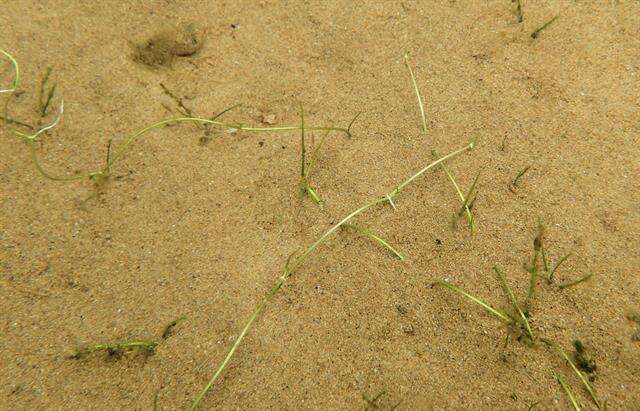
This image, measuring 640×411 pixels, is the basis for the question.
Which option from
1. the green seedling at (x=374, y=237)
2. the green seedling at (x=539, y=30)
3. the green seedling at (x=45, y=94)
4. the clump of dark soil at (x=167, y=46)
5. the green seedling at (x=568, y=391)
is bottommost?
the green seedling at (x=568, y=391)

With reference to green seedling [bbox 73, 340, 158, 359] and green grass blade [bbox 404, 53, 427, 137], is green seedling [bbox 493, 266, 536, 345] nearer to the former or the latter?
green grass blade [bbox 404, 53, 427, 137]

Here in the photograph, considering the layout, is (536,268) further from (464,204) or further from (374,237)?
(374,237)

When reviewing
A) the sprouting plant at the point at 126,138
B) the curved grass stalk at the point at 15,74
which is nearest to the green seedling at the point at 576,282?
the sprouting plant at the point at 126,138

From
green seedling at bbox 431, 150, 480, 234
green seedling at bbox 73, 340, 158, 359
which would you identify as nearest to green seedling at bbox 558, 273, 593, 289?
green seedling at bbox 431, 150, 480, 234

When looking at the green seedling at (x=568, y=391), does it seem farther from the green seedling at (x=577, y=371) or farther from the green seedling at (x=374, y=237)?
the green seedling at (x=374, y=237)

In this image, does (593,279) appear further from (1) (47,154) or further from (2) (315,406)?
(1) (47,154)

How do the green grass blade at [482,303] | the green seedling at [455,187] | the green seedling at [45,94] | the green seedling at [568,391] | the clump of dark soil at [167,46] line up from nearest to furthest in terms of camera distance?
the green seedling at [568,391] < the green grass blade at [482,303] < the green seedling at [455,187] < the green seedling at [45,94] < the clump of dark soil at [167,46]

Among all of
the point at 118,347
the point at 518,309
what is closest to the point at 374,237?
the point at 518,309
